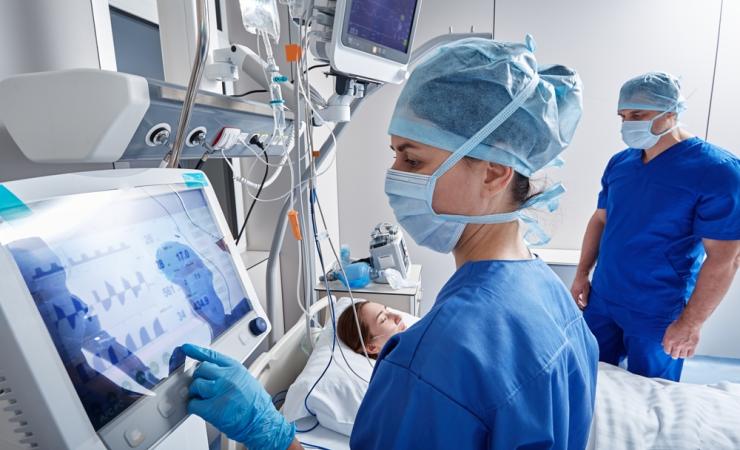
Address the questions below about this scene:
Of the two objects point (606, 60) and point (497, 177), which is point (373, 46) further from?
point (606, 60)

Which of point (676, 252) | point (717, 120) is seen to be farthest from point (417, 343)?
point (717, 120)

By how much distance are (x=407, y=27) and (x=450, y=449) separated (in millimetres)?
1178

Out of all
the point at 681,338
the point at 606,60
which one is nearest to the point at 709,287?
the point at 681,338

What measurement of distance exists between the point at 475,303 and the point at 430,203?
8.8 inches

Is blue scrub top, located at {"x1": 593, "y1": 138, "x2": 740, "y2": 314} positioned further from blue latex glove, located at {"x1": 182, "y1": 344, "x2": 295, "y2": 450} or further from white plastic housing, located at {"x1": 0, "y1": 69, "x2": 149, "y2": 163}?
white plastic housing, located at {"x1": 0, "y1": 69, "x2": 149, "y2": 163}

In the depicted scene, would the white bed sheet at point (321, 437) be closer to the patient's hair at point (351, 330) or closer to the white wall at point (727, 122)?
the patient's hair at point (351, 330)

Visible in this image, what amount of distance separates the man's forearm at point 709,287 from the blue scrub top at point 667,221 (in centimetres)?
7

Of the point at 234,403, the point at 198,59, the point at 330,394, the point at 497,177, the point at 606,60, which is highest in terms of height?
the point at 606,60

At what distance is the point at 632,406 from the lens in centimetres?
151

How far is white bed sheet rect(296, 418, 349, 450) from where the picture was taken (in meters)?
1.40

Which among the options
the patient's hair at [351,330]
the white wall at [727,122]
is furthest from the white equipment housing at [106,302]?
the white wall at [727,122]

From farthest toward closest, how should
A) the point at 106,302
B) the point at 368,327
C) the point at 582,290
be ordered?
the point at 582,290 → the point at 368,327 → the point at 106,302

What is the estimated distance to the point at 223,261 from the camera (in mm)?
801

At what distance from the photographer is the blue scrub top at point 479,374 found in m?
0.60
